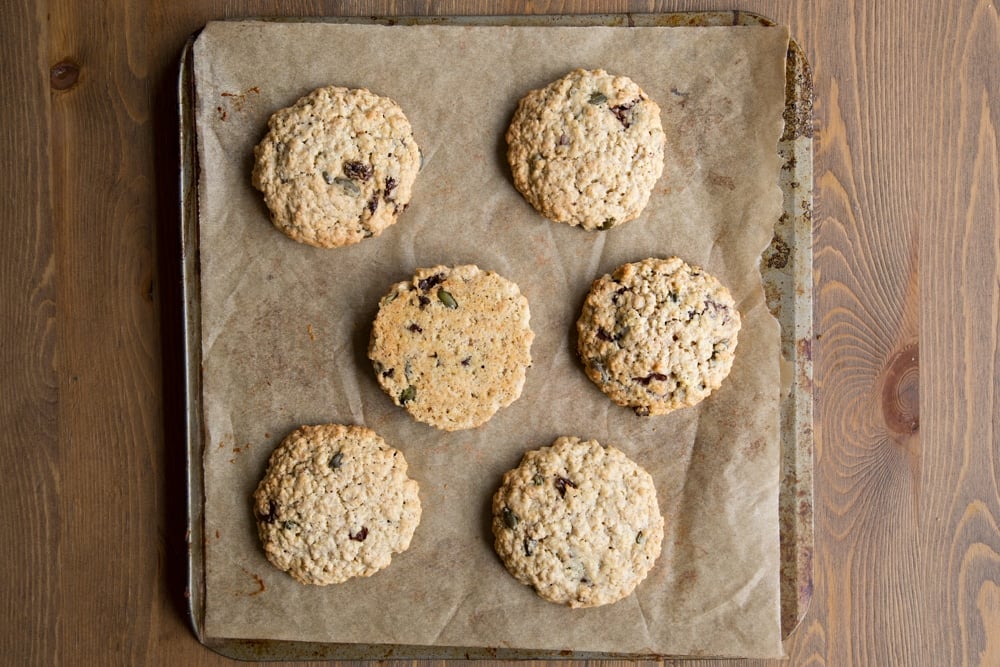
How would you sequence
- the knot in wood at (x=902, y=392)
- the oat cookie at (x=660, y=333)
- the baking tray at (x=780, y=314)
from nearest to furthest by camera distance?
1. the oat cookie at (x=660, y=333)
2. the baking tray at (x=780, y=314)
3. the knot in wood at (x=902, y=392)

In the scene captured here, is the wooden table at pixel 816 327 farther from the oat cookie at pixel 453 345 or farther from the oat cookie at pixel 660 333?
the oat cookie at pixel 453 345

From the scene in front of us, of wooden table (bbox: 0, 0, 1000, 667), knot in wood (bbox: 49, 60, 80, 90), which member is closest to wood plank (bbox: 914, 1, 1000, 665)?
wooden table (bbox: 0, 0, 1000, 667)

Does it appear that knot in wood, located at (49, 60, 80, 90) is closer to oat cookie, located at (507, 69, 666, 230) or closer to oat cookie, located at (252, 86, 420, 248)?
oat cookie, located at (252, 86, 420, 248)

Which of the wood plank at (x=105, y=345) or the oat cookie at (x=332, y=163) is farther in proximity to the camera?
the wood plank at (x=105, y=345)

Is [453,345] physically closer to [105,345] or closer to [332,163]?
[332,163]

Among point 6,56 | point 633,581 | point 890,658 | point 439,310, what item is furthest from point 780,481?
point 6,56

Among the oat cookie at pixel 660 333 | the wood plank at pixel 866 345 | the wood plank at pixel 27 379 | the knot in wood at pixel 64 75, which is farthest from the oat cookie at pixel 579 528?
the knot in wood at pixel 64 75

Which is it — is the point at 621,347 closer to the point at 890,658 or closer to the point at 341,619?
the point at 341,619

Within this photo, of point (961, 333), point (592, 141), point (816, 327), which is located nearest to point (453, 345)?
point (592, 141)
